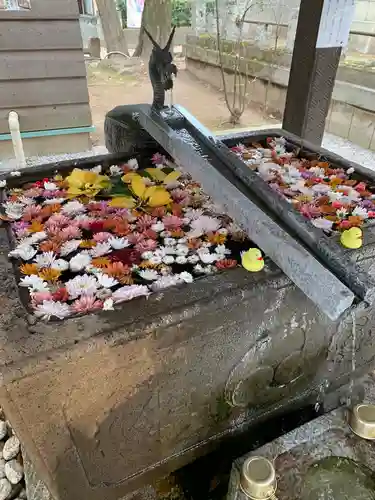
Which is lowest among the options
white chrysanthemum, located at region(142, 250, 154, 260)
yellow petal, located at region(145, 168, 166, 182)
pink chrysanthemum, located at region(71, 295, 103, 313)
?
white chrysanthemum, located at region(142, 250, 154, 260)

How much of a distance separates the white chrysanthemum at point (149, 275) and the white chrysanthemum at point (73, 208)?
0.52m

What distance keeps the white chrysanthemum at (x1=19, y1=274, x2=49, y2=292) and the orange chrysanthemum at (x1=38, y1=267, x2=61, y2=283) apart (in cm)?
2

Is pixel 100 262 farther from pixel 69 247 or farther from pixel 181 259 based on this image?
pixel 181 259

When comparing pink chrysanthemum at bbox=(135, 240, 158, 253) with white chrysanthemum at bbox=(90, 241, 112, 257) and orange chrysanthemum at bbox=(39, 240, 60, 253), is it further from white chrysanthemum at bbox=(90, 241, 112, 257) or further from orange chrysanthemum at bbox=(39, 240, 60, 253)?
orange chrysanthemum at bbox=(39, 240, 60, 253)

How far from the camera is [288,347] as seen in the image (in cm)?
150

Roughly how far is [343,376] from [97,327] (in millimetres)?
1237

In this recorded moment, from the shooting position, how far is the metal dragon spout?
1.86 metres

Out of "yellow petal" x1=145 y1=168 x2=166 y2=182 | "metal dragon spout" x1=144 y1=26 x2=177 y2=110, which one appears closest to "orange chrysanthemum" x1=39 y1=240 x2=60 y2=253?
"yellow petal" x1=145 y1=168 x2=166 y2=182

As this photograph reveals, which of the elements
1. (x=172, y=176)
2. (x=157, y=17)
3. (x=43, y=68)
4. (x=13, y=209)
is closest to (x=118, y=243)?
(x=13, y=209)

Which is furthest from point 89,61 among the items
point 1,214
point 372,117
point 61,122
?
point 1,214

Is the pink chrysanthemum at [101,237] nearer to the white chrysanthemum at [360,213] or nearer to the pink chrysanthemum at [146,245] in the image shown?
the pink chrysanthemum at [146,245]

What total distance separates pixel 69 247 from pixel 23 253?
152mm

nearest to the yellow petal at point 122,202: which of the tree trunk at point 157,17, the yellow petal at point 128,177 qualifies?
the yellow petal at point 128,177

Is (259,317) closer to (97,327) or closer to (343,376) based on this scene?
(97,327)
